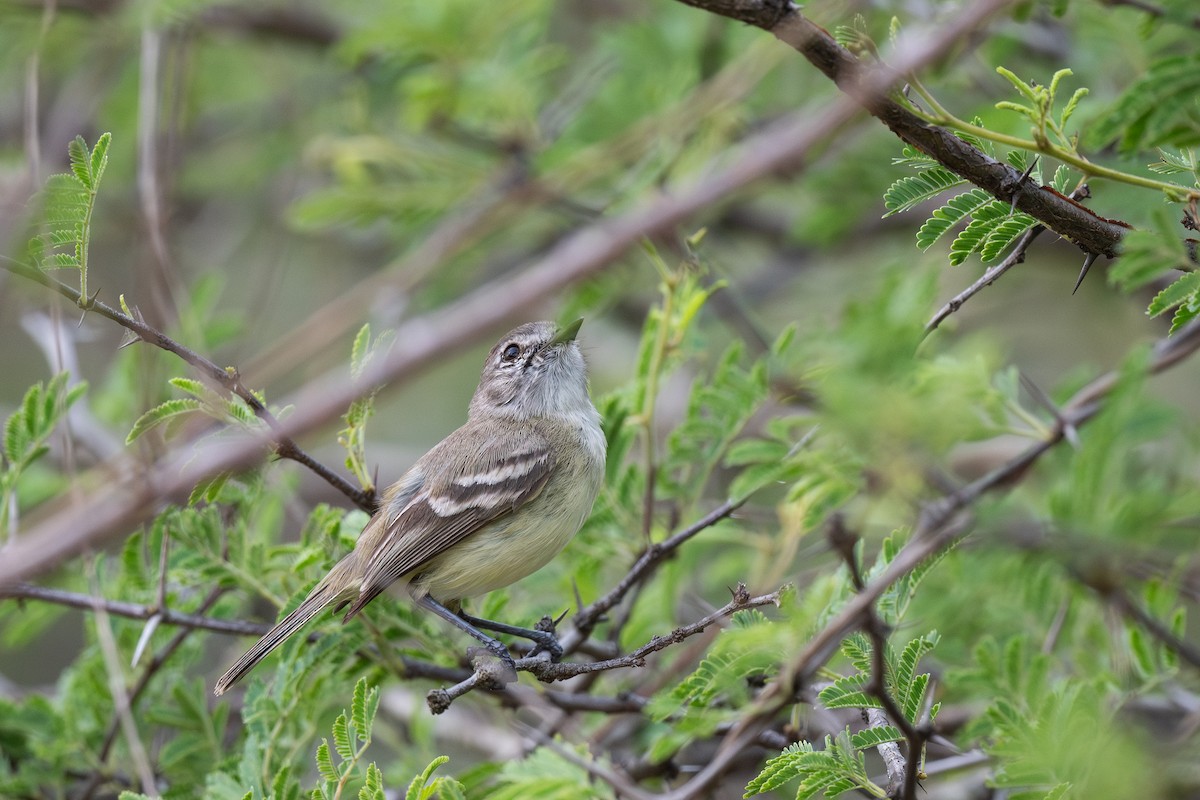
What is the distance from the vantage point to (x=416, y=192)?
511cm

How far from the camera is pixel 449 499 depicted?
Result: 3.76 meters

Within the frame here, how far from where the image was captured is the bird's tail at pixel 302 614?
3.36m

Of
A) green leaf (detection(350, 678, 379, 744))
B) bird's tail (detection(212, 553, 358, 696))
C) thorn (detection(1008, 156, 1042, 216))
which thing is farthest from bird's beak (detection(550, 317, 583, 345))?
thorn (detection(1008, 156, 1042, 216))

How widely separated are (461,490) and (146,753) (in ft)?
4.81

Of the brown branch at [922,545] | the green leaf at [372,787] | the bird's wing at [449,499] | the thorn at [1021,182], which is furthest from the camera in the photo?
the bird's wing at [449,499]

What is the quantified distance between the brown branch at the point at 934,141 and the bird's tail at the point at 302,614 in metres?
2.02

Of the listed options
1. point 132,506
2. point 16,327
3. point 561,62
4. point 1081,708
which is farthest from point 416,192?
point 16,327

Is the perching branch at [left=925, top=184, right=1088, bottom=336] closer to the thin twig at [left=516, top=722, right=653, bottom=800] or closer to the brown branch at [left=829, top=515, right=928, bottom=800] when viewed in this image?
the brown branch at [left=829, top=515, right=928, bottom=800]

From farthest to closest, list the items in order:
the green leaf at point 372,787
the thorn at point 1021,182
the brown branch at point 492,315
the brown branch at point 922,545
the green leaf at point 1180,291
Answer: the green leaf at point 372,787 → the thorn at point 1021,182 → the green leaf at point 1180,291 → the brown branch at point 492,315 → the brown branch at point 922,545

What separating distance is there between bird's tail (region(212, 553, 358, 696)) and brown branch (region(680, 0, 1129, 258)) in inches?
79.6

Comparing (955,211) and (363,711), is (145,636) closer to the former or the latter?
(363,711)

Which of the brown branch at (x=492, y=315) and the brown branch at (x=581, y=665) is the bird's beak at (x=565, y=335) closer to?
the brown branch at (x=581, y=665)

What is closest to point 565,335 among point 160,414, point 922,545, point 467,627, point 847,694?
point 467,627

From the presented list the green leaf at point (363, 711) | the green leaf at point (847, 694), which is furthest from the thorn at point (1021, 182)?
the green leaf at point (363, 711)
